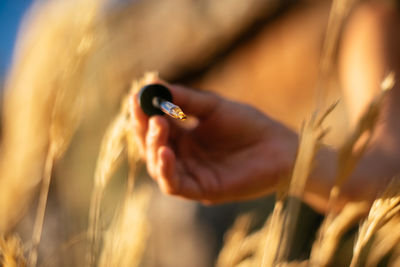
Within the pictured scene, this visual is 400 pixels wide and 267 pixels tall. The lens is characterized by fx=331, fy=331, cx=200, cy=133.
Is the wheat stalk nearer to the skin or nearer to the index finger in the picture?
the skin

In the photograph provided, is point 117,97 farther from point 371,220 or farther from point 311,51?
point 371,220

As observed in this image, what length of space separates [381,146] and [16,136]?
1.31 metres

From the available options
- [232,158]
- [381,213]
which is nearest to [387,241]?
[381,213]

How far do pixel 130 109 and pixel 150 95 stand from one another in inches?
2.7

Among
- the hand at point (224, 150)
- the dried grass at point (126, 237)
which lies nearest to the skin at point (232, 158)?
the hand at point (224, 150)

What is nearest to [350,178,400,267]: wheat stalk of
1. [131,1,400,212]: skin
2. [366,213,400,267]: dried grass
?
[366,213,400,267]: dried grass

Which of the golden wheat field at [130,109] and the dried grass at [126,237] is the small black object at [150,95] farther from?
the dried grass at [126,237]

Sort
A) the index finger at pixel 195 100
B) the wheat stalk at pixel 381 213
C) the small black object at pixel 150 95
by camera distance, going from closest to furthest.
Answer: the wheat stalk at pixel 381 213, the small black object at pixel 150 95, the index finger at pixel 195 100

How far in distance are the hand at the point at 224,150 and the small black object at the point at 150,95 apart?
0.10 metres

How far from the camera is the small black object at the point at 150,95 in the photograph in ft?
1.78

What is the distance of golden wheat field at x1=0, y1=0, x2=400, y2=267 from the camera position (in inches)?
24.1

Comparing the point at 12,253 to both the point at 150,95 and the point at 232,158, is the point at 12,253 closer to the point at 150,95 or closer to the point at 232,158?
the point at 150,95

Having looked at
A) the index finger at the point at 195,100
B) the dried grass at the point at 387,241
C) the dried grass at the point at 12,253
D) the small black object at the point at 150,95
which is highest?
the small black object at the point at 150,95

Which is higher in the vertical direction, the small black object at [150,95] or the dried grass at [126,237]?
the small black object at [150,95]
